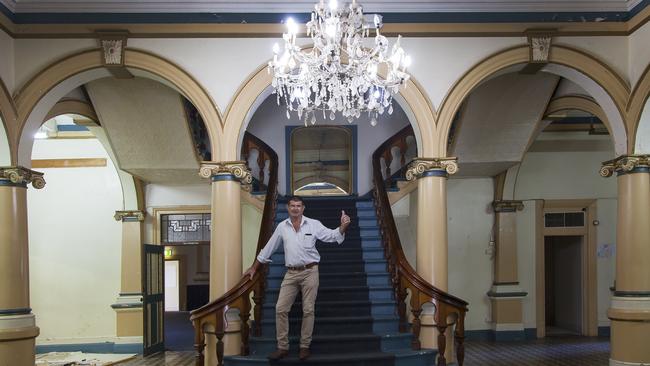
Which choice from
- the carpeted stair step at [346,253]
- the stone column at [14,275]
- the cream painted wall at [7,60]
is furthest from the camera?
the carpeted stair step at [346,253]

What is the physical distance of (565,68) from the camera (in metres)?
7.47

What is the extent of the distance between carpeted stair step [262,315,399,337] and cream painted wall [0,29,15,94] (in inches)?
152

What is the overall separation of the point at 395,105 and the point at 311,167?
2535 mm

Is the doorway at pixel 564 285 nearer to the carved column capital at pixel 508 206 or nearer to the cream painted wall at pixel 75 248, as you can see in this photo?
the carved column capital at pixel 508 206

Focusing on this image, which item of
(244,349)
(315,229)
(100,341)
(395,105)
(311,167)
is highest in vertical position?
(395,105)

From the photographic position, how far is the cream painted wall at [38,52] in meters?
7.19

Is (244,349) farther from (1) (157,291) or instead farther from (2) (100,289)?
(2) (100,289)

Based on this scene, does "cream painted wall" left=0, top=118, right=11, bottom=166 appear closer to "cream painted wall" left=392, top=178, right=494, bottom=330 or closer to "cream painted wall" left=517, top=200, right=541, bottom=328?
"cream painted wall" left=392, top=178, right=494, bottom=330

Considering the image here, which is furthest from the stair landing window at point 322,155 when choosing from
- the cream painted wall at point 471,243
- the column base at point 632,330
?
Answer: the column base at point 632,330

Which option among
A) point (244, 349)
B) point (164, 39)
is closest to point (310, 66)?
point (164, 39)

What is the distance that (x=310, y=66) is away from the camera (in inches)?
229

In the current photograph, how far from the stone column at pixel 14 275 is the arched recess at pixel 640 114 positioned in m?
6.60

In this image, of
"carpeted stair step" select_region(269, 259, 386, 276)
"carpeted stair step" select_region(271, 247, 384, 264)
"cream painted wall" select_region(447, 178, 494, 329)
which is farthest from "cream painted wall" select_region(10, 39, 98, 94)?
"cream painted wall" select_region(447, 178, 494, 329)

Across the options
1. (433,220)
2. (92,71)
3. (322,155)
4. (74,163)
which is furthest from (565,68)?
(74,163)
